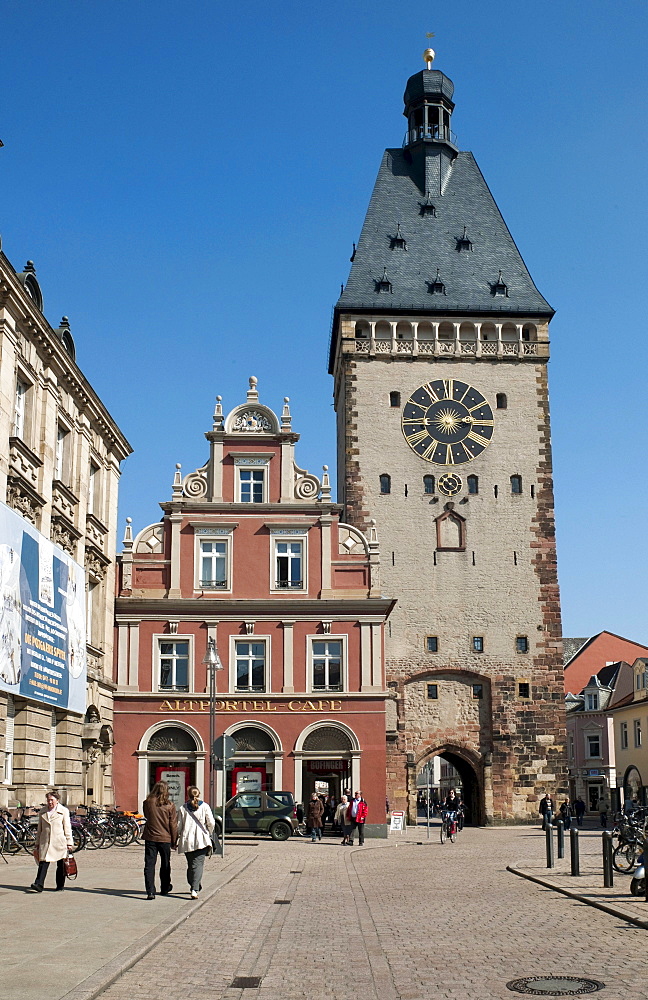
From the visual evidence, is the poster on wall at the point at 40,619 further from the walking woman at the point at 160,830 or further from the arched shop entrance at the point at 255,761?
the arched shop entrance at the point at 255,761

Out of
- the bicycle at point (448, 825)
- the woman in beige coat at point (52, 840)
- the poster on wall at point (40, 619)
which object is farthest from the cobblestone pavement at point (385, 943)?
the bicycle at point (448, 825)

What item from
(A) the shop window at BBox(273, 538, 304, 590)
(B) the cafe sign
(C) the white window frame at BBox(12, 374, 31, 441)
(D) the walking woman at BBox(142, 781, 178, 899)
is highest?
(C) the white window frame at BBox(12, 374, 31, 441)

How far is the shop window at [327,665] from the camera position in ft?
133

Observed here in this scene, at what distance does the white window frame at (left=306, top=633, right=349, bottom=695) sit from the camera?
133 ft

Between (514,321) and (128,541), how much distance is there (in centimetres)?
2064

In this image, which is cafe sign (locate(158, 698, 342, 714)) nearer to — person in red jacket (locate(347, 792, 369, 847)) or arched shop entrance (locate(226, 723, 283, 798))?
arched shop entrance (locate(226, 723, 283, 798))

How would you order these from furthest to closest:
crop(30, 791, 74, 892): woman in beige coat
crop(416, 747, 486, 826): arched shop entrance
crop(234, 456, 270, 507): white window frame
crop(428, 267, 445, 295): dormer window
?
crop(428, 267, 445, 295): dormer window, crop(416, 747, 486, 826): arched shop entrance, crop(234, 456, 270, 507): white window frame, crop(30, 791, 74, 892): woman in beige coat

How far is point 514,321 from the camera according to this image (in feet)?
170

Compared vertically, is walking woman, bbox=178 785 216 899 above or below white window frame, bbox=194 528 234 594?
below

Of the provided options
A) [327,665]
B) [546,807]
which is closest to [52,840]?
[327,665]

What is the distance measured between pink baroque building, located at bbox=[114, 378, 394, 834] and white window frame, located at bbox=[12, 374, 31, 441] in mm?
13768

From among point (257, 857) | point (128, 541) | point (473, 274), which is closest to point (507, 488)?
point (473, 274)

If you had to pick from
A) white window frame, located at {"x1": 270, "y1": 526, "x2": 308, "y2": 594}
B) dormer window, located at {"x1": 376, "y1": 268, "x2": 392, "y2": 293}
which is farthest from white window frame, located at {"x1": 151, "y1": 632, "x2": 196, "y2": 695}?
dormer window, located at {"x1": 376, "y1": 268, "x2": 392, "y2": 293}

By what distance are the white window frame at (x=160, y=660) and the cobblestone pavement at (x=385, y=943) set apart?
20307mm
